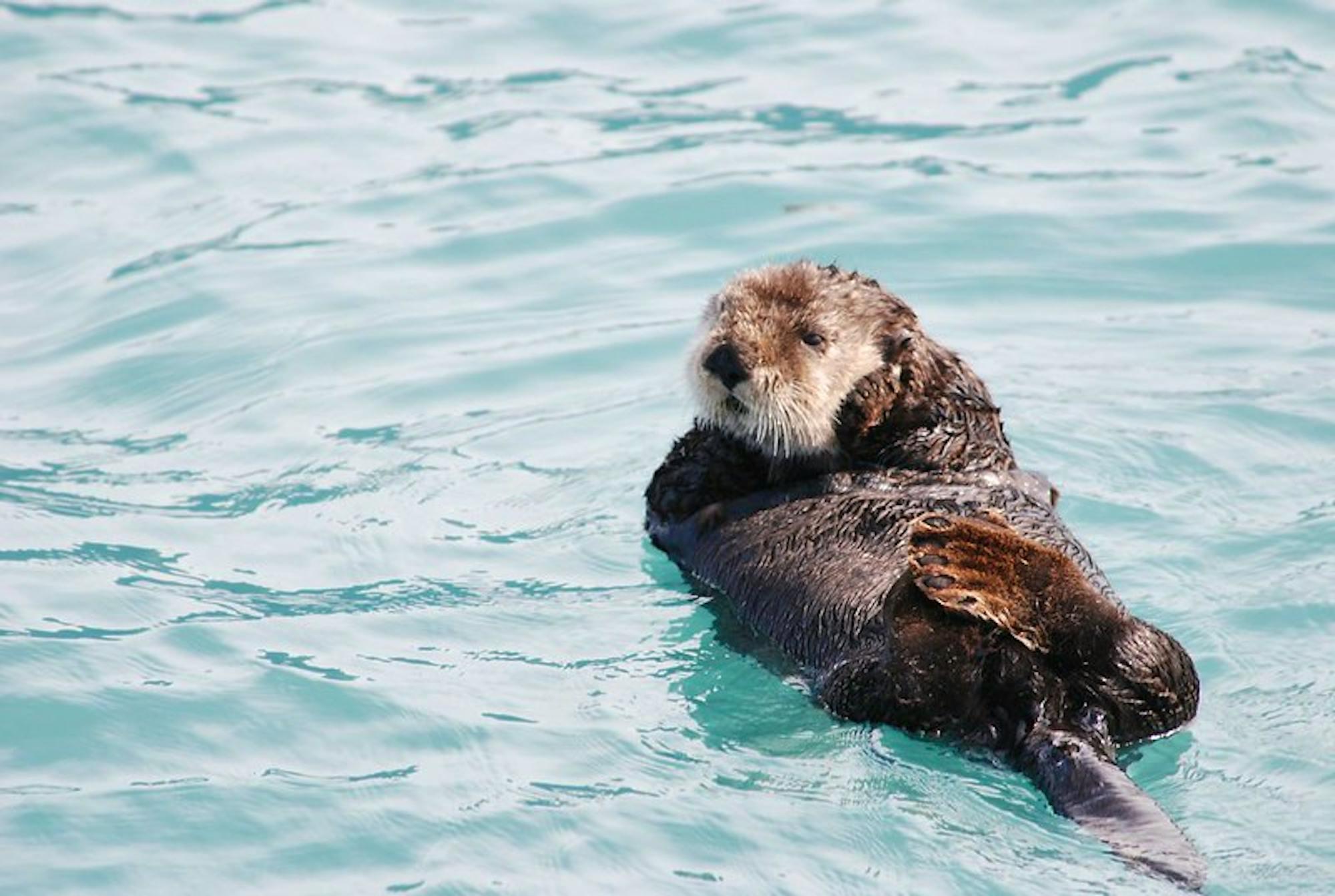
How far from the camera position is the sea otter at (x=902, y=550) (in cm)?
394

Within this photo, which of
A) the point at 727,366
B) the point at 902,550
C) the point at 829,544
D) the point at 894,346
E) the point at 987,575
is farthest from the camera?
the point at 894,346

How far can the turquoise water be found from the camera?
4074mm

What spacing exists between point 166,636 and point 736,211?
3.92 meters

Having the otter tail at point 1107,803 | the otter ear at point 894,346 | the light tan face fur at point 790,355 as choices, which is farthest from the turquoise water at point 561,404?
the otter ear at point 894,346

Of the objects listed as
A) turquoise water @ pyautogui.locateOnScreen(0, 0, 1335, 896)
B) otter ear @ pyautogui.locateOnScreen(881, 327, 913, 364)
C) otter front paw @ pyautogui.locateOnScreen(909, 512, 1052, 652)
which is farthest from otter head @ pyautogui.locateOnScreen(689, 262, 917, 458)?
otter front paw @ pyautogui.locateOnScreen(909, 512, 1052, 652)

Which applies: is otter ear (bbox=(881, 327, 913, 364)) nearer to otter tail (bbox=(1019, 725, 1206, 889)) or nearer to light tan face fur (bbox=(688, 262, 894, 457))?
light tan face fur (bbox=(688, 262, 894, 457))

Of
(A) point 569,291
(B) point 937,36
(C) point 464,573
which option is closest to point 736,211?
(A) point 569,291

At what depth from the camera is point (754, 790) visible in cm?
409

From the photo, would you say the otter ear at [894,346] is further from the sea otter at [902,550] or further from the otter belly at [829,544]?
the otter belly at [829,544]

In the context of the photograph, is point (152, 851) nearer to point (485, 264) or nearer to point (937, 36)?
point (485, 264)

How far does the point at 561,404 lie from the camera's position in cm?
671

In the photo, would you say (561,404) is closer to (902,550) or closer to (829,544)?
(829,544)

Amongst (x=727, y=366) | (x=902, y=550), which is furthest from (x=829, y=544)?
(x=727, y=366)

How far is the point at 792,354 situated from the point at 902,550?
66 centimetres
